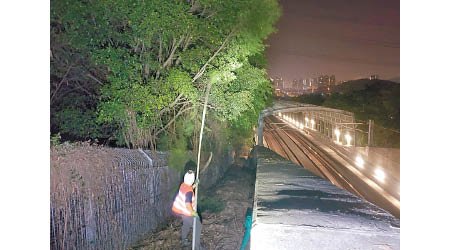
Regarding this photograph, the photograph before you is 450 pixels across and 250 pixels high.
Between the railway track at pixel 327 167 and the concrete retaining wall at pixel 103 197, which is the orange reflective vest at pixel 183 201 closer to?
the concrete retaining wall at pixel 103 197

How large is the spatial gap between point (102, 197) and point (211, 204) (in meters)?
3.96

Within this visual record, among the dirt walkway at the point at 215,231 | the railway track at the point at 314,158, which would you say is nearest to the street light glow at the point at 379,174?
the railway track at the point at 314,158

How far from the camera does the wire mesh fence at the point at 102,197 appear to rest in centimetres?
392

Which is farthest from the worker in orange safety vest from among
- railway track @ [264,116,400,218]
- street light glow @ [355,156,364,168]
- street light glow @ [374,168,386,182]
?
street light glow @ [355,156,364,168]

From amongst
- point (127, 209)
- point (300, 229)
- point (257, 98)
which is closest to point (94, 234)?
point (127, 209)

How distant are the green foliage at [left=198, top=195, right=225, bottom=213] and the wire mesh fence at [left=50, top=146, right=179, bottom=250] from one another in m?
1.41

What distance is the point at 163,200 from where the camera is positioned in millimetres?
7117

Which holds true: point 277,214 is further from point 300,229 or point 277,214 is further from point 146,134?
point 146,134

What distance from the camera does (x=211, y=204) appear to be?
8.28 m

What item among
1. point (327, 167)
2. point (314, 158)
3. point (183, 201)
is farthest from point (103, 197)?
point (314, 158)

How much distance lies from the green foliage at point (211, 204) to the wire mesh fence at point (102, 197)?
4.62 ft
